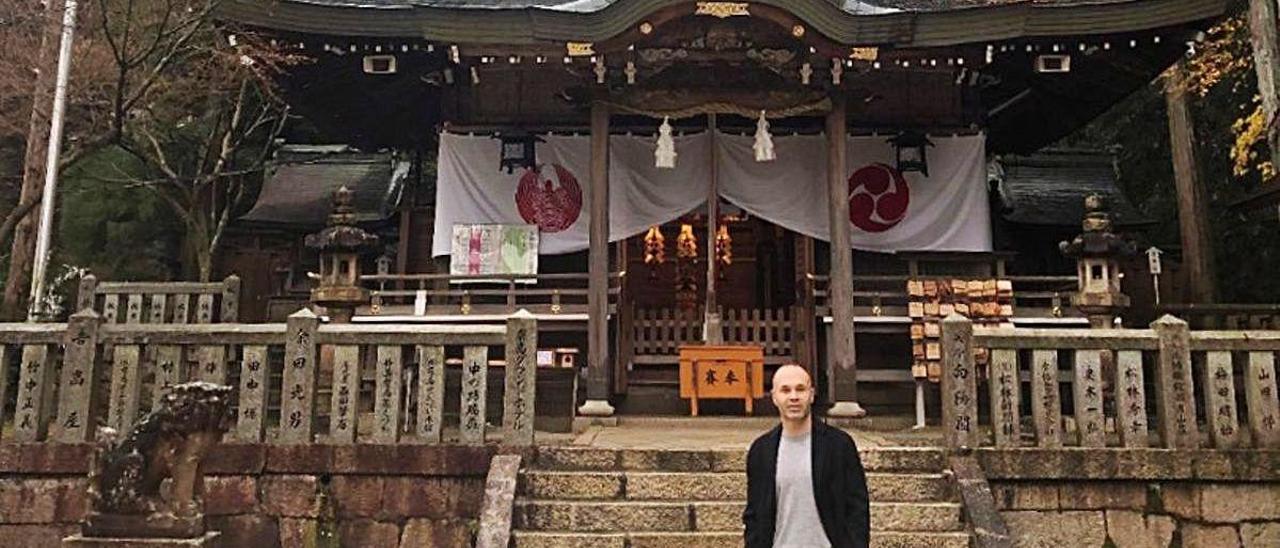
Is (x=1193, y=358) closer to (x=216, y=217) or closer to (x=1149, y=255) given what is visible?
(x=1149, y=255)

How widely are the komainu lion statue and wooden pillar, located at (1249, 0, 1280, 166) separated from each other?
1005cm

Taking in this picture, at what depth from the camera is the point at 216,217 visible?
671 inches

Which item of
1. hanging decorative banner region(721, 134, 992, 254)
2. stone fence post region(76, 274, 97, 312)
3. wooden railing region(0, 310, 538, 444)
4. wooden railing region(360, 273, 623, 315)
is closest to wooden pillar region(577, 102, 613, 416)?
wooden railing region(360, 273, 623, 315)

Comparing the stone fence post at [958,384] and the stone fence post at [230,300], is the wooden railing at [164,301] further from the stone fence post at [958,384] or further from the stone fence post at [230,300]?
the stone fence post at [958,384]

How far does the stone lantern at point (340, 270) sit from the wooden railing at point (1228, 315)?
11122 millimetres

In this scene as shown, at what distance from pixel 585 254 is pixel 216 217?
31.2 ft

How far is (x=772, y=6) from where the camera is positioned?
29.0 feet

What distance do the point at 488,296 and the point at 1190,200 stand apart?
1212 cm

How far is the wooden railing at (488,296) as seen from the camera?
10203mm

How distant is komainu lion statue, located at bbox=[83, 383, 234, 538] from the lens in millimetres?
5070

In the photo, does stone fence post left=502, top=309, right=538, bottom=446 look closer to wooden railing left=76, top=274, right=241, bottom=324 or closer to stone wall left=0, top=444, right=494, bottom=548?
stone wall left=0, top=444, right=494, bottom=548

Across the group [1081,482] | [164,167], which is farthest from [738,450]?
[164,167]

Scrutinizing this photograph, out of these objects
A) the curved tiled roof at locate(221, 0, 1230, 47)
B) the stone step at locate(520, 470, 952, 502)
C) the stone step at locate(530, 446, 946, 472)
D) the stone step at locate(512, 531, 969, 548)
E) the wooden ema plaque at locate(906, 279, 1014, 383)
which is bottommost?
the stone step at locate(512, 531, 969, 548)

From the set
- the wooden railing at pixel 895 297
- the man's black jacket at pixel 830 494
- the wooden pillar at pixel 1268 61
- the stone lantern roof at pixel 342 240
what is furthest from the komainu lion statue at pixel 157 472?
the wooden pillar at pixel 1268 61
